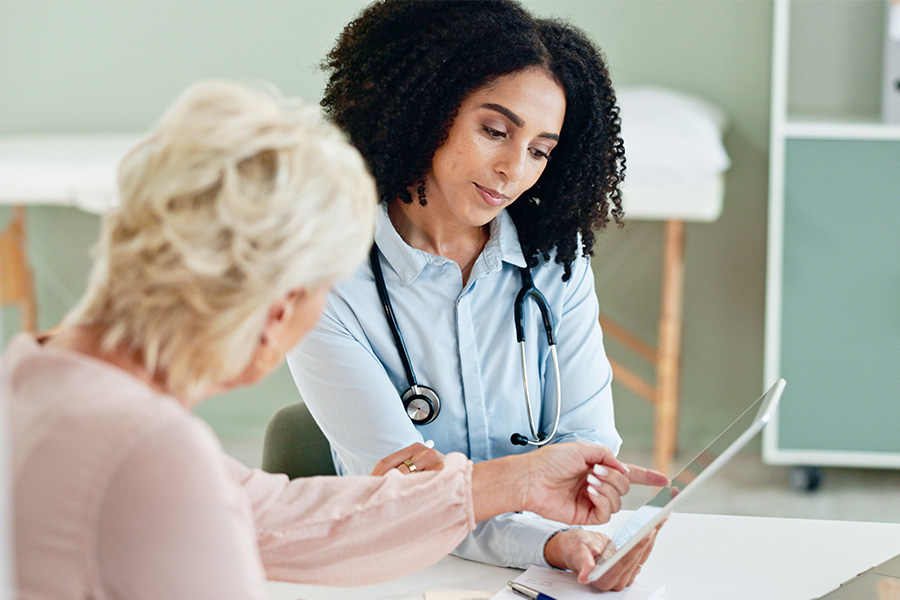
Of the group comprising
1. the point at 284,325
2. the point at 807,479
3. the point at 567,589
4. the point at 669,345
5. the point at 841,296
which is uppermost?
the point at 284,325

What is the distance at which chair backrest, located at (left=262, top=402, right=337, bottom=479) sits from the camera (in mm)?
1438

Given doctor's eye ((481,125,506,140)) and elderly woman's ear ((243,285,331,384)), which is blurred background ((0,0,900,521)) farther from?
elderly woman's ear ((243,285,331,384))

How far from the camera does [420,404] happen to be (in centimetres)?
140

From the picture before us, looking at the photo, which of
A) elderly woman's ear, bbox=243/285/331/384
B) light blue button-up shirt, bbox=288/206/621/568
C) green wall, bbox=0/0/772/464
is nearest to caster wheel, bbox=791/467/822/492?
green wall, bbox=0/0/772/464

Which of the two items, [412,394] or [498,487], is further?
[412,394]

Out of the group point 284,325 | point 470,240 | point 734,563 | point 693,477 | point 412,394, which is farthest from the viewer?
point 470,240

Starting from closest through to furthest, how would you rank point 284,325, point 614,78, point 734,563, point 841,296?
point 284,325, point 734,563, point 841,296, point 614,78

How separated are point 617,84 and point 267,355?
8.18 feet

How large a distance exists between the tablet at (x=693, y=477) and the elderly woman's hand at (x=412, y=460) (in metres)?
0.27

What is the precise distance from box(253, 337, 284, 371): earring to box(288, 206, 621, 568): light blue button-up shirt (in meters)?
0.52

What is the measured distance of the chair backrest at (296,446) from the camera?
4.72 feet

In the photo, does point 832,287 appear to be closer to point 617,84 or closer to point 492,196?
point 617,84

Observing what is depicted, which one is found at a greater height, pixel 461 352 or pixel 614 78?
pixel 614 78

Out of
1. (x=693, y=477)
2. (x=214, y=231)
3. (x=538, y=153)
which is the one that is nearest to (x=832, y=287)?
(x=538, y=153)
